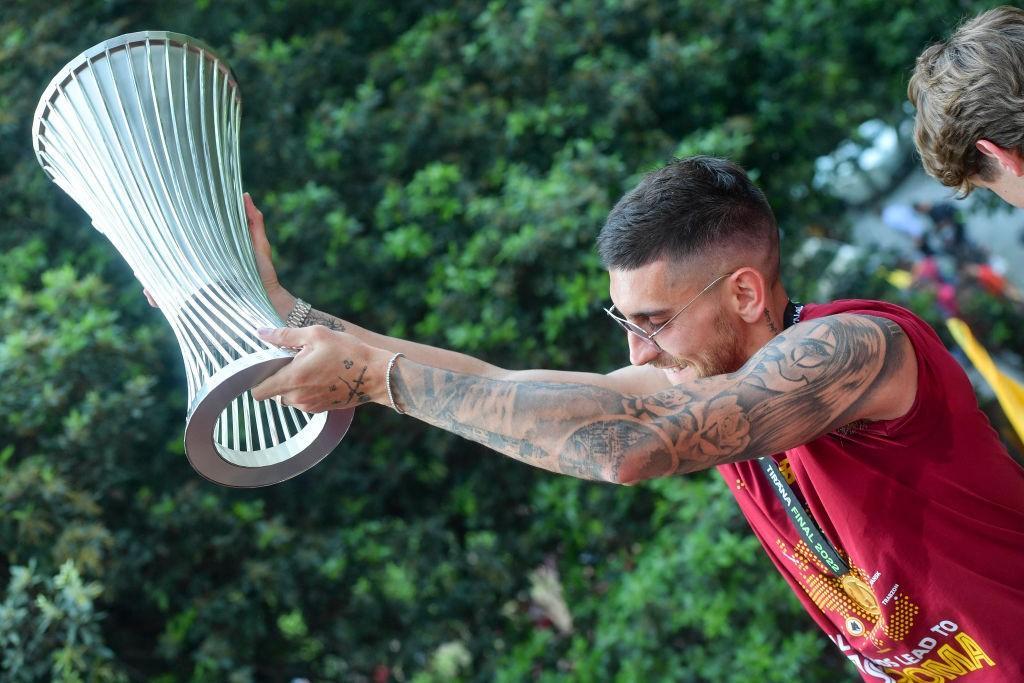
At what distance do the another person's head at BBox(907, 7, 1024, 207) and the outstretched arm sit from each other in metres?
0.60

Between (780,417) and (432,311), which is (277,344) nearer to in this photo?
(780,417)

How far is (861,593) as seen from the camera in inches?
101

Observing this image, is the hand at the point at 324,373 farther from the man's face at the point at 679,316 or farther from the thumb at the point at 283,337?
the man's face at the point at 679,316

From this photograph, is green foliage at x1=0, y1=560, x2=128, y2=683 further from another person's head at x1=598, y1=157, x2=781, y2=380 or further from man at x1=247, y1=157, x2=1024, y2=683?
another person's head at x1=598, y1=157, x2=781, y2=380

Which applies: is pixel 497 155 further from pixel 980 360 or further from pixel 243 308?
pixel 243 308

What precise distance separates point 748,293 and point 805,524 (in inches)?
22.0

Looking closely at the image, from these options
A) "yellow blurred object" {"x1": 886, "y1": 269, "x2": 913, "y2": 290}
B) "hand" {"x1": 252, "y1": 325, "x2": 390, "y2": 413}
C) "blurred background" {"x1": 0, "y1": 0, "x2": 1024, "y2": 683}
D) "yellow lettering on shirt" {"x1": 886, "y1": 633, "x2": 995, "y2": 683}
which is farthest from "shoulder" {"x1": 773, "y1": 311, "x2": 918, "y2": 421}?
"yellow blurred object" {"x1": 886, "y1": 269, "x2": 913, "y2": 290}

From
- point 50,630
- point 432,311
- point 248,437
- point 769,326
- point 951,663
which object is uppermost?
point 248,437

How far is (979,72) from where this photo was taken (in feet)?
7.84

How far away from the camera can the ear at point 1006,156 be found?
2.37m

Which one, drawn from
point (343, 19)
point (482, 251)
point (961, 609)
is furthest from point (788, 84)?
point (961, 609)

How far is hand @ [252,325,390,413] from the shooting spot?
2045 millimetres

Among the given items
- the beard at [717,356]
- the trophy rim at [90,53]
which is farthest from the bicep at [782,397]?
the trophy rim at [90,53]

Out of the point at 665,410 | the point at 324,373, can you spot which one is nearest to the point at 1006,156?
the point at 665,410
